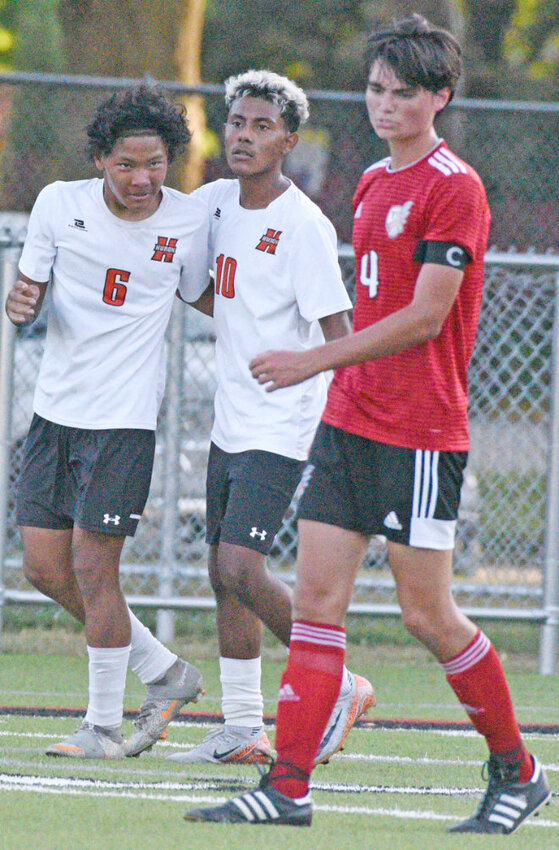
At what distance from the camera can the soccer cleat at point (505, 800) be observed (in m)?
3.95

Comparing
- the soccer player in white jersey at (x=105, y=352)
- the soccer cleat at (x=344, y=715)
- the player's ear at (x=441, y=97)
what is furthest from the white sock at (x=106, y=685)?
the player's ear at (x=441, y=97)

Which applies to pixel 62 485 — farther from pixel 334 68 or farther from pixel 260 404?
pixel 334 68

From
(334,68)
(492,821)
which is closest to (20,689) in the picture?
(492,821)

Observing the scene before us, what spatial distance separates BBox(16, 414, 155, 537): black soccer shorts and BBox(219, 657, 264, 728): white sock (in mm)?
587

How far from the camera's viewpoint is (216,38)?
28.7 meters

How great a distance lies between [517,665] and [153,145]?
424 cm

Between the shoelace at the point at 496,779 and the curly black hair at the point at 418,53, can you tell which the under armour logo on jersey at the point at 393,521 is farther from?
the curly black hair at the point at 418,53

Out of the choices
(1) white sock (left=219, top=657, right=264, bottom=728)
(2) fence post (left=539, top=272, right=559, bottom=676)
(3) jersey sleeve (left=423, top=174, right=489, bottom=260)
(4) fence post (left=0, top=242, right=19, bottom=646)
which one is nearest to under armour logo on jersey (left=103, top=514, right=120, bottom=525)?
(1) white sock (left=219, top=657, right=264, bottom=728)

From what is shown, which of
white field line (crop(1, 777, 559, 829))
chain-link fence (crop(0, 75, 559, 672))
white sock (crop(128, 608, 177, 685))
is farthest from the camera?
chain-link fence (crop(0, 75, 559, 672))

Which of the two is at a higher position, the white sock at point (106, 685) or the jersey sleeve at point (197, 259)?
the jersey sleeve at point (197, 259)

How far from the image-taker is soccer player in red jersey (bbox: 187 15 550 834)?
12.9ft

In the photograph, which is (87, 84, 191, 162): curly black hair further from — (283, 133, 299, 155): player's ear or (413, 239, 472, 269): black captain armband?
(413, 239, 472, 269): black captain armband

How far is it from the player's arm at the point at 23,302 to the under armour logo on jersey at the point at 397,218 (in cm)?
148

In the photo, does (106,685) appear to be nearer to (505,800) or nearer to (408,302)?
(505,800)
